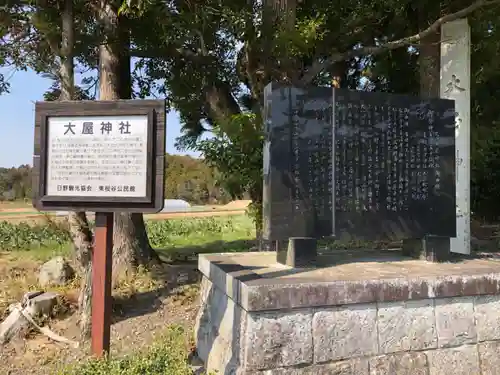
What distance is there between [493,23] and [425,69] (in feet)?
3.41

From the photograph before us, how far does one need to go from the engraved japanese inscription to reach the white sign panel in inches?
47.0

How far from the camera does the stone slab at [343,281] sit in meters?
3.00

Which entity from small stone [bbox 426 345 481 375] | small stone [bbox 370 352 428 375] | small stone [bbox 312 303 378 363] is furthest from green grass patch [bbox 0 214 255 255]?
small stone [bbox 426 345 481 375]

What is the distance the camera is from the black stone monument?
376 centimetres

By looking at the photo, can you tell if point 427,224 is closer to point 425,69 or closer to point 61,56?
point 425,69

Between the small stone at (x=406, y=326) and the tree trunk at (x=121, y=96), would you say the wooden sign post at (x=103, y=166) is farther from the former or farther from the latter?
the tree trunk at (x=121, y=96)

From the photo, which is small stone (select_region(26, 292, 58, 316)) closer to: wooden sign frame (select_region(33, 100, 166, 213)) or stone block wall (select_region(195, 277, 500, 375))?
stone block wall (select_region(195, 277, 500, 375))

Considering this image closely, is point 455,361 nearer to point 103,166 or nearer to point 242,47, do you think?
point 103,166

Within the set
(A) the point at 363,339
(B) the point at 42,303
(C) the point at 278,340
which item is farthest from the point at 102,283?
(B) the point at 42,303

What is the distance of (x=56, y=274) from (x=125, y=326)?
4.81 feet

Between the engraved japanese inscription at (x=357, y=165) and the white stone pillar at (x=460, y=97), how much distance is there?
1151 millimetres

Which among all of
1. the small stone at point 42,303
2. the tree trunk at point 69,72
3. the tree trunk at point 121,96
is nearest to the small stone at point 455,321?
the tree trunk at point 69,72

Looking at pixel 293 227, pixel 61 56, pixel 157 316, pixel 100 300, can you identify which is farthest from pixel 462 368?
pixel 61 56

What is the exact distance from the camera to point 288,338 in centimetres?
299
